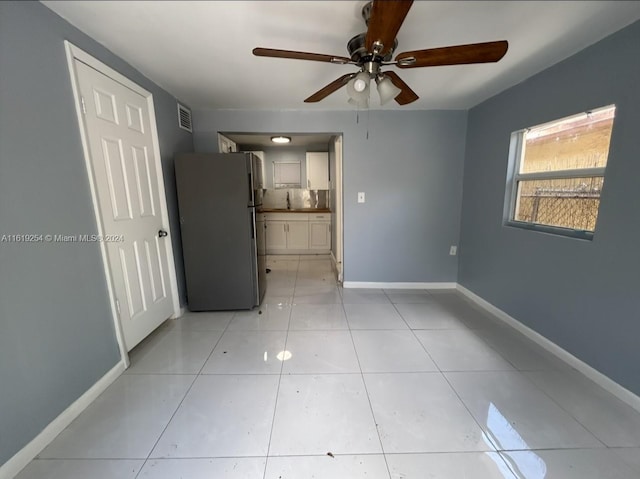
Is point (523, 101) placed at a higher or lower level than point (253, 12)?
lower

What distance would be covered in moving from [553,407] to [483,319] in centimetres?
106

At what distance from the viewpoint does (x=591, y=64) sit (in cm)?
163

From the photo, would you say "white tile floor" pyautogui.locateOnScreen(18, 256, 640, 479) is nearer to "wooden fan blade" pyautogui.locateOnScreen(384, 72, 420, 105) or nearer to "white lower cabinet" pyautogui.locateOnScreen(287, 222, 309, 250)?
"wooden fan blade" pyautogui.locateOnScreen(384, 72, 420, 105)

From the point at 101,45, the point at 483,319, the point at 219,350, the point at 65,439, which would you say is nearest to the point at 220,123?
the point at 101,45

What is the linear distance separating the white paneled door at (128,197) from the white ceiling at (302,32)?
327 millimetres

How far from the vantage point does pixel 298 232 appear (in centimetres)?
489

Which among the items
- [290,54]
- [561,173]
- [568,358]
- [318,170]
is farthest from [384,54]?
[318,170]

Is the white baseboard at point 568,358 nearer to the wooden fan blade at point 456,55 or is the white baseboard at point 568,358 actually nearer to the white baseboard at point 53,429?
the wooden fan blade at point 456,55

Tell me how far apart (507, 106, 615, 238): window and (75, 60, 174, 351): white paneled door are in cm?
317

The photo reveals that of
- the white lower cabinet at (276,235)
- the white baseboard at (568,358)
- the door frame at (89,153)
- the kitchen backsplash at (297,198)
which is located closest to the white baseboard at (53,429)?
the door frame at (89,153)

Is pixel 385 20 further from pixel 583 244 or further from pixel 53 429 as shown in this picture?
pixel 53 429

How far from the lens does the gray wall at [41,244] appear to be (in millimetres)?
1117

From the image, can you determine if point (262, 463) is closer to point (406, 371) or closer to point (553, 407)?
point (406, 371)

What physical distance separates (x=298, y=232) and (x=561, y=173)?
3.74m
